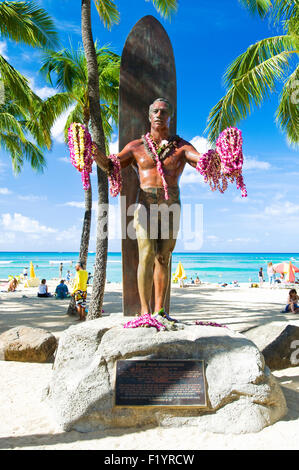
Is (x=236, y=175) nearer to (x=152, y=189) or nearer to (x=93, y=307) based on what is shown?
(x=152, y=189)

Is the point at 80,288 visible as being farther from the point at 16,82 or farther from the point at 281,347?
the point at 281,347

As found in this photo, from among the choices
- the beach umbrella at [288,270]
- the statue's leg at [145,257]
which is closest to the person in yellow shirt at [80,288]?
the statue's leg at [145,257]

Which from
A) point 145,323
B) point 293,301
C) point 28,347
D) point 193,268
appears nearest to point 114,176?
point 145,323

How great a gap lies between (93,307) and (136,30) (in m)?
4.78

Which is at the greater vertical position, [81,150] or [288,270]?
[81,150]

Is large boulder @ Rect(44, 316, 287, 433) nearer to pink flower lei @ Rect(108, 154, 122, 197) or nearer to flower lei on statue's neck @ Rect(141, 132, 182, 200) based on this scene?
pink flower lei @ Rect(108, 154, 122, 197)

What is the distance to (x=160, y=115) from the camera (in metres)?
4.00

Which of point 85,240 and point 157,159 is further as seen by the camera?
point 85,240

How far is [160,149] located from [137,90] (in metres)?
1.29

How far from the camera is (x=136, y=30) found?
16.2 ft

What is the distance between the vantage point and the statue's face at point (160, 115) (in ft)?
13.1

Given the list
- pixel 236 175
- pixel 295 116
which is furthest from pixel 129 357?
pixel 295 116

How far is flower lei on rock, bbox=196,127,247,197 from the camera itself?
345cm

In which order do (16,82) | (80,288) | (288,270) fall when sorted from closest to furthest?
(16,82)
(80,288)
(288,270)
